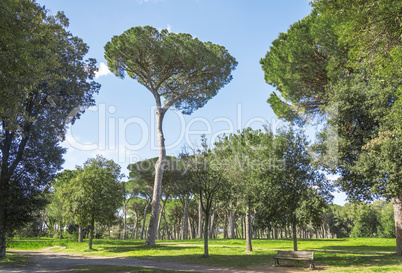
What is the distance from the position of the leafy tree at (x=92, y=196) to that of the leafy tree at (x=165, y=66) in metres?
3.59

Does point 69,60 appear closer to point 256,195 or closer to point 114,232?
point 256,195

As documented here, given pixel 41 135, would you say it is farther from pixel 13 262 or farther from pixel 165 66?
pixel 165 66

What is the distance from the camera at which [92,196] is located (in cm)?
2142

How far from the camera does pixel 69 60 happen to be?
57.9 feet

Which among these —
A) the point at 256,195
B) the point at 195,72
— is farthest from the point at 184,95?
the point at 256,195

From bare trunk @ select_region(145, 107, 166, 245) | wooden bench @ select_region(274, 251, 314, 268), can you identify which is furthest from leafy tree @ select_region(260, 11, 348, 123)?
bare trunk @ select_region(145, 107, 166, 245)

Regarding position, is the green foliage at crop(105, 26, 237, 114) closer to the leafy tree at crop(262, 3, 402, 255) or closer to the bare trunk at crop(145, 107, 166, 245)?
the bare trunk at crop(145, 107, 166, 245)

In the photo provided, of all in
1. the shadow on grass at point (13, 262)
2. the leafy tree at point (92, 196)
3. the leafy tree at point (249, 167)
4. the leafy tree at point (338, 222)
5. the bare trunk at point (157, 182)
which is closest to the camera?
the shadow on grass at point (13, 262)

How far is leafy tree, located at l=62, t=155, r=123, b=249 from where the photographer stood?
21516 mm

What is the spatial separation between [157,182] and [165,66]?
10927mm

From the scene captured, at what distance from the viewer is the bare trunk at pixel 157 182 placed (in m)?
23.2

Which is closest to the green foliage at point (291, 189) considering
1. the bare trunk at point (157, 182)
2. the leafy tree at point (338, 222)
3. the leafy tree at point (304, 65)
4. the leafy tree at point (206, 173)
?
the leafy tree at point (206, 173)

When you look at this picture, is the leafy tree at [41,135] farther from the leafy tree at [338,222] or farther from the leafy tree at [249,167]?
the leafy tree at [338,222]

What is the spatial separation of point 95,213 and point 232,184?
11.5 meters
